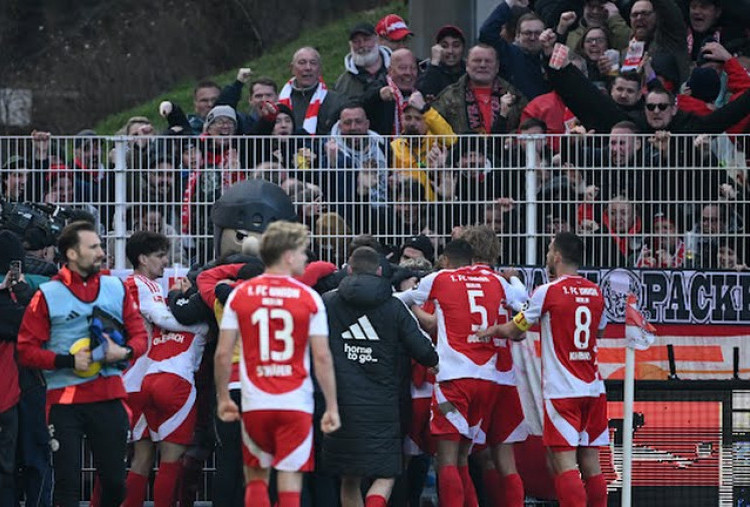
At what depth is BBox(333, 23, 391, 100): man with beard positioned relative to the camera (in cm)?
1855

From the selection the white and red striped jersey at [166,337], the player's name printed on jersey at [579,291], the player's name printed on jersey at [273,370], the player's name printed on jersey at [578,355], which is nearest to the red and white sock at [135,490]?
the white and red striped jersey at [166,337]

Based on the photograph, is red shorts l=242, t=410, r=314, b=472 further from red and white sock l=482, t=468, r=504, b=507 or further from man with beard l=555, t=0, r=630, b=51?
man with beard l=555, t=0, r=630, b=51

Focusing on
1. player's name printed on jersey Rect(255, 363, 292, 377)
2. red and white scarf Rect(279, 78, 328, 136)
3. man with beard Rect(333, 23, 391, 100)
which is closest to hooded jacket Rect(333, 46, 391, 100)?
man with beard Rect(333, 23, 391, 100)

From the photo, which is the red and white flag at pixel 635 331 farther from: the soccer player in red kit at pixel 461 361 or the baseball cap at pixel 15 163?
the baseball cap at pixel 15 163

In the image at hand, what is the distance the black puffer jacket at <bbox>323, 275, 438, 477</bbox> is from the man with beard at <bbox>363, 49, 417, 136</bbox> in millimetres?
3693

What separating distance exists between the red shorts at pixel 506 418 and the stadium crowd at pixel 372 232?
2 cm

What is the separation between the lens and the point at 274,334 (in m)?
12.2

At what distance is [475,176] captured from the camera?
16078 millimetres

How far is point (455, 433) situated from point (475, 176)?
8.45 feet

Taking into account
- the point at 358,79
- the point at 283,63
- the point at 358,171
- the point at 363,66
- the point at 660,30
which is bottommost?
the point at 358,171

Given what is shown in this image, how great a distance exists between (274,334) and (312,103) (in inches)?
248

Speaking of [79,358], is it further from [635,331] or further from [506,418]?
[635,331]

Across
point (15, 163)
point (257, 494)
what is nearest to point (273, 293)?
point (257, 494)

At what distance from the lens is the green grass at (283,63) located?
30.3 m
